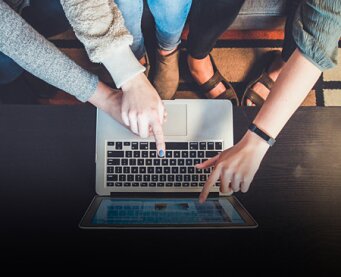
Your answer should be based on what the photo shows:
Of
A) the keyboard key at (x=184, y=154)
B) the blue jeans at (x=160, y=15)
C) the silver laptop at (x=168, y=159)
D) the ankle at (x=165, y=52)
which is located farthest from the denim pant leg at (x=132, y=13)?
the keyboard key at (x=184, y=154)

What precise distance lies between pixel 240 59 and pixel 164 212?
730 mm

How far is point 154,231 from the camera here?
0.70m

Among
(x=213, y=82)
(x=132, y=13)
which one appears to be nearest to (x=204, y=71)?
(x=213, y=82)

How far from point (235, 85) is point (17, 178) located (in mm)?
752

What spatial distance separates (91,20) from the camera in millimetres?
642

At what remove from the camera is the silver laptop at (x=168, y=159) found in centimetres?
72

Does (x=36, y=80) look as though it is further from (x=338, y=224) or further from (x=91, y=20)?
(x=338, y=224)

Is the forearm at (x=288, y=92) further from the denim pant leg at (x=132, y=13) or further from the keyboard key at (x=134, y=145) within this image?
the denim pant leg at (x=132, y=13)

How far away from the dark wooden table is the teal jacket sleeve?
0.40 feet

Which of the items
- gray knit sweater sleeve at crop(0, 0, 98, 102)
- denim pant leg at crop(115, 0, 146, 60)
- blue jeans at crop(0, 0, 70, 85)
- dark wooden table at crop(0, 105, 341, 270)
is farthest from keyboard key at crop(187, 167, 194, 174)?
blue jeans at crop(0, 0, 70, 85)

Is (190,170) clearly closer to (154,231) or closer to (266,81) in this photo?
(154,231)

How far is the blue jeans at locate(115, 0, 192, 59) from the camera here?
2.76ft

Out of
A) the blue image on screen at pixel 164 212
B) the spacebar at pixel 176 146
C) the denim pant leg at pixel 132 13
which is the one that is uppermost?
the denim pant leg at pixel 132 13

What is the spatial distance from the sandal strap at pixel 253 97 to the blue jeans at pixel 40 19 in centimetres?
57
